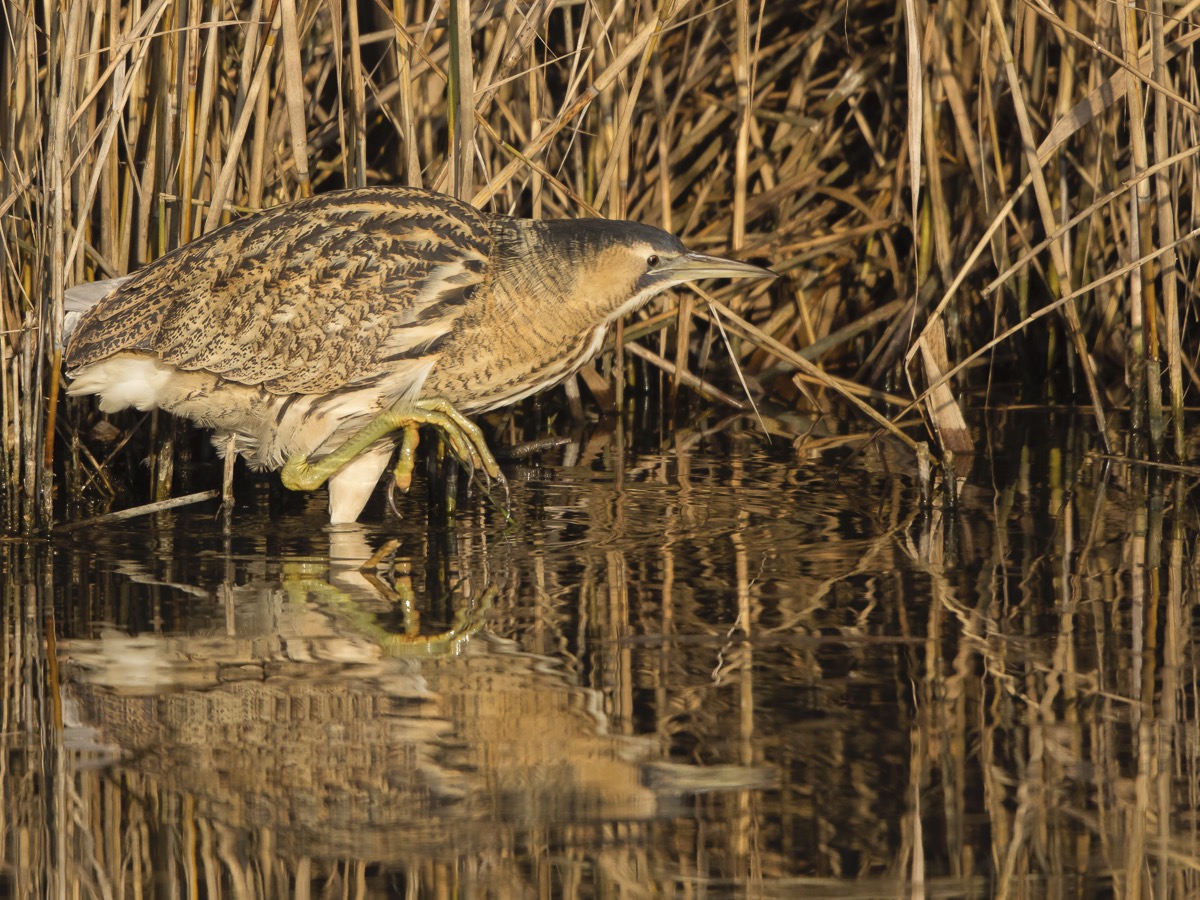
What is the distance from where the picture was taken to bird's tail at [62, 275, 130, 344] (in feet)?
13.9

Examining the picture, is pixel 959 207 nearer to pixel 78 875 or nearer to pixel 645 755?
pixel 645 755

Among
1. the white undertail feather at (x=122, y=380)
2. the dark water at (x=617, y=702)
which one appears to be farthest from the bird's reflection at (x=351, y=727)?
the white undertail feather at (x=122, y=380)

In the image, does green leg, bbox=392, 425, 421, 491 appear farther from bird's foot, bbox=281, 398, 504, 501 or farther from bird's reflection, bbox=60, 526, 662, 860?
bird's reflection, bbox=60, 526, 662, 860

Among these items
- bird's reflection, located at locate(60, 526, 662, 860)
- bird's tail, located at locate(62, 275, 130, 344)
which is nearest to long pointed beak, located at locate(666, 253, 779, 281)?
bird's reflection, located at locate(60, 526, 662, 860)

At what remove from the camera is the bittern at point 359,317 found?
4.11m

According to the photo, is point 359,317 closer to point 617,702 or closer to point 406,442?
point 406,442

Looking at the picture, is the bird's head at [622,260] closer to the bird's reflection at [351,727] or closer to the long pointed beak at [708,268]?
the long pointed beak at [708,268]

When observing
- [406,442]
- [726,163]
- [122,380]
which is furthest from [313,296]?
[726,163]

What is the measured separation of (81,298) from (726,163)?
272cm

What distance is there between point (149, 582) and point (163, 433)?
0.95 metres

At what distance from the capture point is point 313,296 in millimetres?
4133

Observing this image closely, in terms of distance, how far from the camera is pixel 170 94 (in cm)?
428

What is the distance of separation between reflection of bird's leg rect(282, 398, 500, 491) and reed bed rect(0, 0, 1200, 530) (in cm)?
52

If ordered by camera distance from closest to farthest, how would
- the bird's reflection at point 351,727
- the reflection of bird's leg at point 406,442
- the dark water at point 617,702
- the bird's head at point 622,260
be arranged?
the dark water at point 617,702 < the bird's reflection at point 351,727 < the reflection of bird's leg at point 406,442 < the bird's head at point 622,260
